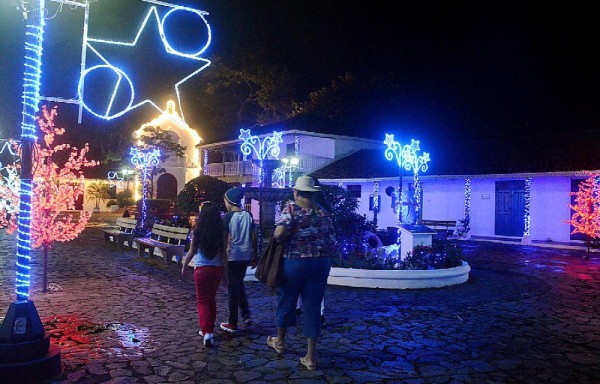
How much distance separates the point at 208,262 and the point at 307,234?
1437 mm

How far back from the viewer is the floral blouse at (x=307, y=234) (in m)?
4.75

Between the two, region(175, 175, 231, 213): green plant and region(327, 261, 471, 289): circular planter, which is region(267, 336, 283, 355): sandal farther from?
region(175, 175, 231, 213): green plant

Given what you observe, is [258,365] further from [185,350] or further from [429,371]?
[429,371]

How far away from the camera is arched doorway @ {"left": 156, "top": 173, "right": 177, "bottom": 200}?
1510 inches

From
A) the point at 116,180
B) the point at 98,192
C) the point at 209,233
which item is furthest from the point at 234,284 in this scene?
the point at 116,180

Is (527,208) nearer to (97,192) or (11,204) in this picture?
(11,204)

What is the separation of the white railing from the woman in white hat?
23.4 meters

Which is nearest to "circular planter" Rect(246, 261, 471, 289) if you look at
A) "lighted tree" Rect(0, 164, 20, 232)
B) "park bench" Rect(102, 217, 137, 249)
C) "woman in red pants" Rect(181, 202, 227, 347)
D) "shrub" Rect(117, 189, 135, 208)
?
"woman in red pants" Rect(181, 202, 227, 347)

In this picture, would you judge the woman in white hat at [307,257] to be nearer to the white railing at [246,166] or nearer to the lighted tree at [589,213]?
the lighted tree at [589,213]

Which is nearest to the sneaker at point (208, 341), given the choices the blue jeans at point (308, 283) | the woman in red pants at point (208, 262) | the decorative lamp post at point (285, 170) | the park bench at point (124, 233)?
the woman in red pants at point (208, 262)

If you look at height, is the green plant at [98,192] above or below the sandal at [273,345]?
above

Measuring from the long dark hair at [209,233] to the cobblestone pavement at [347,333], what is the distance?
1079mm

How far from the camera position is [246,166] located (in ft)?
111

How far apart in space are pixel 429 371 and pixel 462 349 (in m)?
0.93
